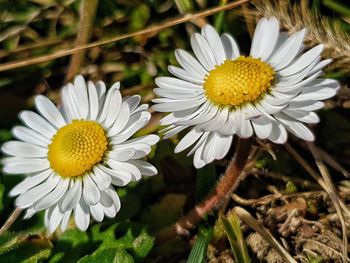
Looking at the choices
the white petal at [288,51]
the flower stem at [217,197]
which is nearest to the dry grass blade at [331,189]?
the flower stem at [217,197]

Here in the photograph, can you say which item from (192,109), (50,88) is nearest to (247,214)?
(192,109)

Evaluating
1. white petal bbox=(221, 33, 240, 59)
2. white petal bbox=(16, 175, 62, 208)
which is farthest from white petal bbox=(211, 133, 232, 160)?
white petal bbox=(16, 175, 62, 208)

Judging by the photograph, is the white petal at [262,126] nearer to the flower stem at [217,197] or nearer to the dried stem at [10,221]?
the flower stem at [217,197]

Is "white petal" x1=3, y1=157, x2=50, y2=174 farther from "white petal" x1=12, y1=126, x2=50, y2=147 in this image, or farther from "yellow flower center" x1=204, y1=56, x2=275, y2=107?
"yellow flower center" x1=204, y1=56, x2=275, y2=107

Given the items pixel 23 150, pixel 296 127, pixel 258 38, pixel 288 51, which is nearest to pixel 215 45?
pixel 258 38

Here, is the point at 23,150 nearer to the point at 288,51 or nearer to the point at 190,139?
the point at 190,139

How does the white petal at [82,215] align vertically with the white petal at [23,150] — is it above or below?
below
